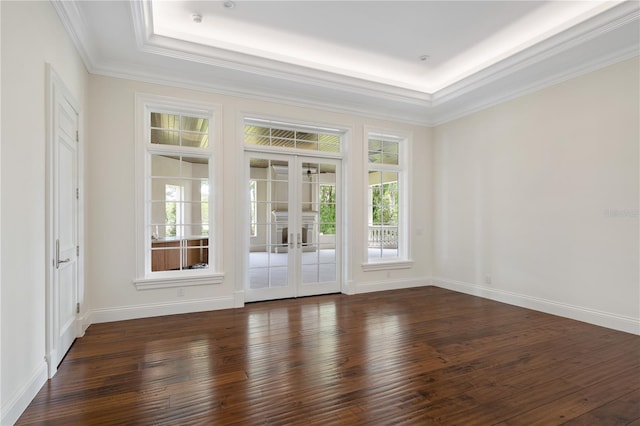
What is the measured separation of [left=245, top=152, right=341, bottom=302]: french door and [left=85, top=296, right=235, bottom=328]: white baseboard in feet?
1.51

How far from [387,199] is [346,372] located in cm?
382

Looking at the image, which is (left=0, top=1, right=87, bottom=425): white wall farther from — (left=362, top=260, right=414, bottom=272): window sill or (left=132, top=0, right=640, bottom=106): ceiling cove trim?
(left=362, top=260, right=414, bottom=272): window sill

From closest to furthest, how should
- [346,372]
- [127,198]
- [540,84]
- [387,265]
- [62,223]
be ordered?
[346,372] → [62,223] → [127,198] → [540,84] → [387,265]

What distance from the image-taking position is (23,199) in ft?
7.19

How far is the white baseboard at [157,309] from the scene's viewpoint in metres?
3.98

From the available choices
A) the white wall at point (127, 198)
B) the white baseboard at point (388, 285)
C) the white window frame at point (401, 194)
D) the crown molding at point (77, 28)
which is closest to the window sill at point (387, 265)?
the white window frame at point (401, 194)

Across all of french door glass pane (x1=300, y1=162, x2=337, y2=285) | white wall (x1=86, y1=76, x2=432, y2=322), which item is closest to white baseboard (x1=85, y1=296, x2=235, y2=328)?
white wall (x1=86, y1=76, x2=432, y2=322)

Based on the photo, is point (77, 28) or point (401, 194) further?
point (401, 194)

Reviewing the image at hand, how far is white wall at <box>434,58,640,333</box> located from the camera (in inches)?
146

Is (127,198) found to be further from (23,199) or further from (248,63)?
(248,63)

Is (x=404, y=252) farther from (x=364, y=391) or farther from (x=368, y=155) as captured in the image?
(x=364, y=391)

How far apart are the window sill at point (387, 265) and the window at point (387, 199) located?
0.04 metres

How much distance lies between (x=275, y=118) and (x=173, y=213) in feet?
7.26

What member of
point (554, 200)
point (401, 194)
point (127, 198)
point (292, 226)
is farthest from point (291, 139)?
point (554, 200)
